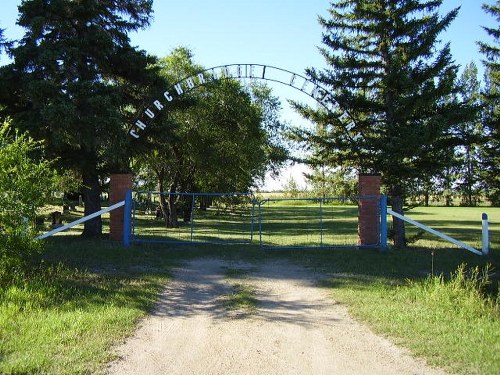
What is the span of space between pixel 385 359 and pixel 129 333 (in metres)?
2.93

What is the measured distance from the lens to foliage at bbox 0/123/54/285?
302 inches

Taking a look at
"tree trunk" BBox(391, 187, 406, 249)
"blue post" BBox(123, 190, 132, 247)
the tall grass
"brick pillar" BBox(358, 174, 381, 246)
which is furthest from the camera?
"tree trunk" BBox(391, 187, 406, 249)

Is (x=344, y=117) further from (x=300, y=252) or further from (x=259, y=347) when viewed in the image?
(x=259, y=347)

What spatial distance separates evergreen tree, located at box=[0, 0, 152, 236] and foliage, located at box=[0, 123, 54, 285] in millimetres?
4621

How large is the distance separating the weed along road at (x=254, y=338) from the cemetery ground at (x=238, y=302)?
0.05 meters

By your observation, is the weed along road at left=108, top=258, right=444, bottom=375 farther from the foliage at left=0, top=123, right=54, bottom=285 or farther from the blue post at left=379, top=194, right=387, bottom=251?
the blue post at left=379, top=194, right=387, bottom=251

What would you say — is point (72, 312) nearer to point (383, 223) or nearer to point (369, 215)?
point (383, 223)

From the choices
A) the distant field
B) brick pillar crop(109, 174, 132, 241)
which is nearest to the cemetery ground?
brick pillar crop(109, 174, 132, 241)

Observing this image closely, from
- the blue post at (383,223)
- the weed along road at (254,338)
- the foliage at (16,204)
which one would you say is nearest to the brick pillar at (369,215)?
the blue post at (383,223)

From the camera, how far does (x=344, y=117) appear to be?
15.5 metres

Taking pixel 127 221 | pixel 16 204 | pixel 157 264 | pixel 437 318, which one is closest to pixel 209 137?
pixel 127 221

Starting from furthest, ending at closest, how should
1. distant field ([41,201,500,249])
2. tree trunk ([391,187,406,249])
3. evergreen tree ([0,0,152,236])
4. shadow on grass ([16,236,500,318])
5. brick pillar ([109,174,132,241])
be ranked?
distant field ([41,201,500,249]) → tree trunk ([391,187,406,249]) → brick pillar ([109,174,132,241]) → evergreen tree ([0,0,152,236]) → shadow on grass ([16,236,500,318])

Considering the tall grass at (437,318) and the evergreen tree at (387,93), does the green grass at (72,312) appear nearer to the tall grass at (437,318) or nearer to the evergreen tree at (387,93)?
the tall grass at (437,318)

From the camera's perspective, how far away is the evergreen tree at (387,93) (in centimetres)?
1404
